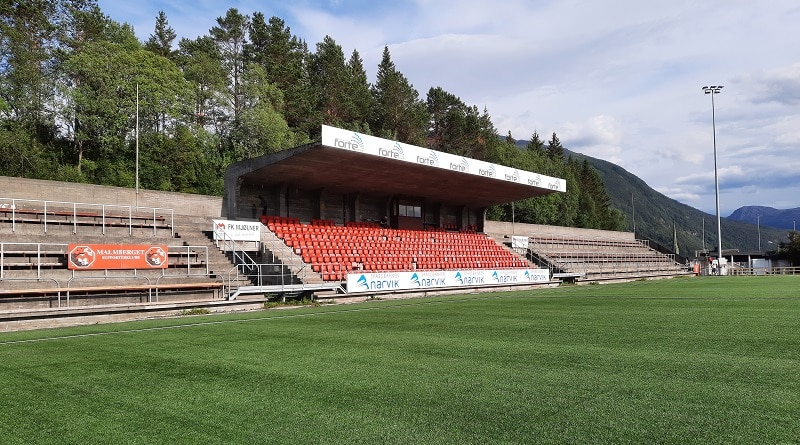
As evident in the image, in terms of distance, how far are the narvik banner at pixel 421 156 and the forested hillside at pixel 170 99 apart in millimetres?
12908

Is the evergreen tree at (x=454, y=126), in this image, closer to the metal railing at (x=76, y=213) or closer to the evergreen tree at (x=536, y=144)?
the evergreen tree at (x=536, y=144)

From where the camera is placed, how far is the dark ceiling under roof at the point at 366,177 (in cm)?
2339

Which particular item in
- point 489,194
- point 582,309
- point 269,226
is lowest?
point 582,309

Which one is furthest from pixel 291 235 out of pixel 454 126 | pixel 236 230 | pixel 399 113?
pixel 454 126

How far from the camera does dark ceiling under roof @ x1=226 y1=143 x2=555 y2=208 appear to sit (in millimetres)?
23391

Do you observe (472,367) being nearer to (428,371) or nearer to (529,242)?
(428,371)

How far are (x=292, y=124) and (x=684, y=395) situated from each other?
2002 inches

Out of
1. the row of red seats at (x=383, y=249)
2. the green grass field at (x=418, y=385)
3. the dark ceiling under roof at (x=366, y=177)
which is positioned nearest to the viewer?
the green grass field at (x=418, y=385)

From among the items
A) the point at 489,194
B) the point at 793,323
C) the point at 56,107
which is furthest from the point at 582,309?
the point at 56,107

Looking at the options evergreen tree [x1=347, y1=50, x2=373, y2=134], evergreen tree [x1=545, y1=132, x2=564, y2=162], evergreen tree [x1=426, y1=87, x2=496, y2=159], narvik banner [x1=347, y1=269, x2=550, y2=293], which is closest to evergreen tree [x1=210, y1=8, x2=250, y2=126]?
evergreen tree [x1=347, y1=50, x2=373, y2=134]

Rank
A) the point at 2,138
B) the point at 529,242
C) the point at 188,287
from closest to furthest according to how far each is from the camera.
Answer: the point at 188,287 → the point at 2,138 → the point at 529,242

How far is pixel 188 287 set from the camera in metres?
16.7

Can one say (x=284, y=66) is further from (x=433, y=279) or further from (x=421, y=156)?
(x=433, y=279)

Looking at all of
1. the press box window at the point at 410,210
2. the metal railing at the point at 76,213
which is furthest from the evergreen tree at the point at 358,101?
the metal railing at the point at 76,213
